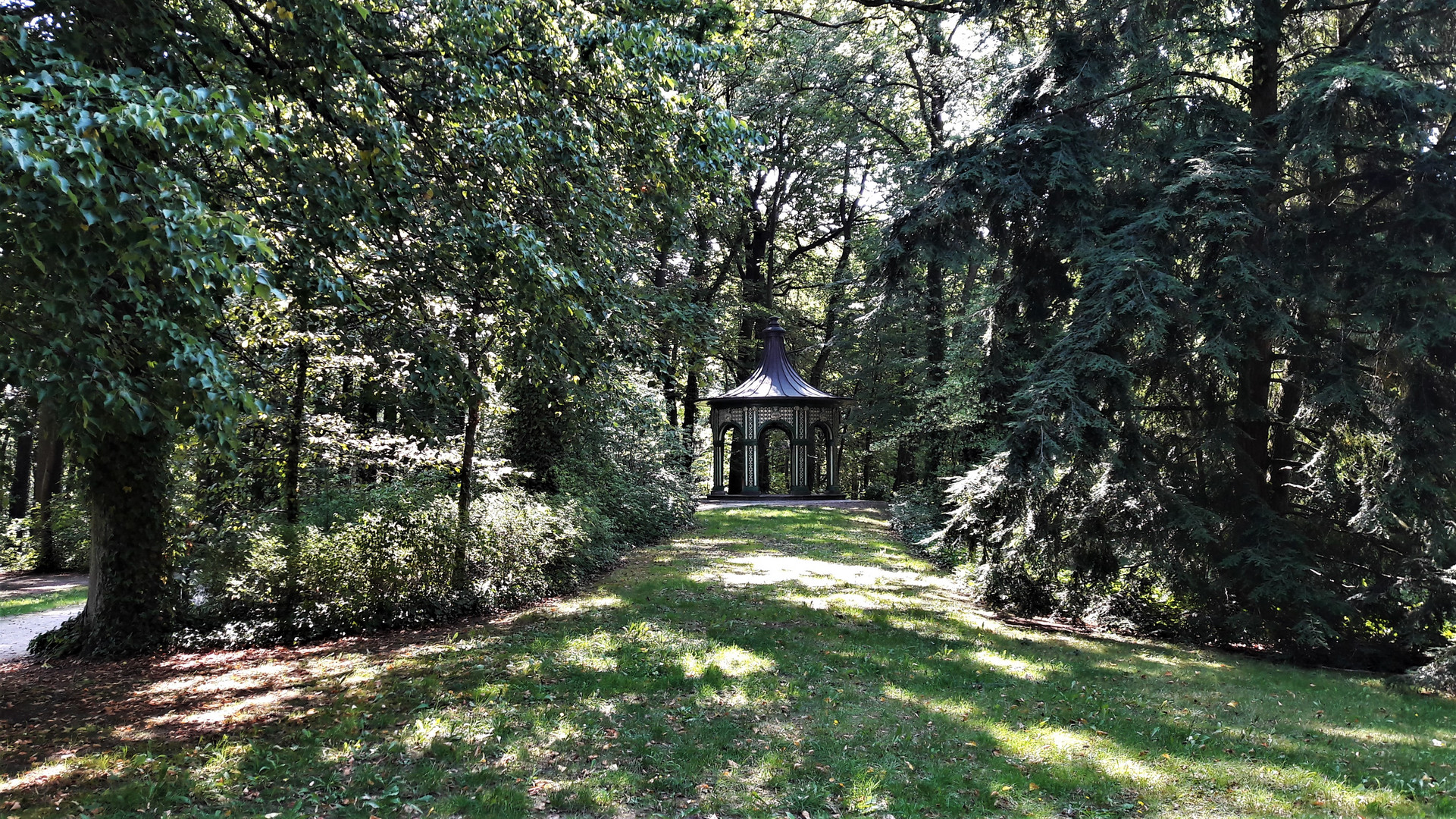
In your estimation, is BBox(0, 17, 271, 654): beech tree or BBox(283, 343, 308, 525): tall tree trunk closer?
BBox(0, 17, 271, 654): beech tree

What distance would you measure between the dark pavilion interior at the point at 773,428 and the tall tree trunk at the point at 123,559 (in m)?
17.6

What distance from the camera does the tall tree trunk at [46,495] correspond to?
14.0 metres

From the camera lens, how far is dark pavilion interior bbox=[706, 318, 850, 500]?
23.9 m

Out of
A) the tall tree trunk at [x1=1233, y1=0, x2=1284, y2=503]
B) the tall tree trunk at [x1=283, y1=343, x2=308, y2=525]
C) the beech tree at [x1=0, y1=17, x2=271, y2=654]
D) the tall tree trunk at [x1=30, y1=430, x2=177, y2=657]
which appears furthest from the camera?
the tall tree trunk at [x1=1233, y1=0, x2=1284, y2=503]

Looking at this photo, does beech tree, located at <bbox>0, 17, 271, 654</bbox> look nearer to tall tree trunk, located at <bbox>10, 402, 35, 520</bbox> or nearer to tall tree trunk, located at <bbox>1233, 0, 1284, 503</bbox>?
tall tree trunk, located at <bbox>1233, 0, 1284, 503</bbox>

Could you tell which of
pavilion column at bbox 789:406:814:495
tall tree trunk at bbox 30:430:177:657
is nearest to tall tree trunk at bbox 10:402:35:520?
tall tree trunk at bbox 30:430:177:657

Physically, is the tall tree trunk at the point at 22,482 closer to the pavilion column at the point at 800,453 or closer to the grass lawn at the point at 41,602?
the grass lawn at the point at 41,602

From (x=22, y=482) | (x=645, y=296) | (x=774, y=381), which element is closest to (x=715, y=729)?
(x=645, y=296)

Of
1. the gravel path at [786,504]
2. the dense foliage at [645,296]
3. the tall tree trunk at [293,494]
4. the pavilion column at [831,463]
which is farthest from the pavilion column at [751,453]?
the tall tree trunk at [293,494]

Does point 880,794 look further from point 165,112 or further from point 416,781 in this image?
point 165,112

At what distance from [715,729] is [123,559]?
5538 mm

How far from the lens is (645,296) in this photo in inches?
354

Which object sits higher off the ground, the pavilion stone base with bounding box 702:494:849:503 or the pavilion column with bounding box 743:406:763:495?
the pavilion column with bounding box 743:406:763:495

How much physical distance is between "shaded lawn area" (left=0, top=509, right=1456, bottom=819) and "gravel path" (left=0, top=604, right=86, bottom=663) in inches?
45.8
